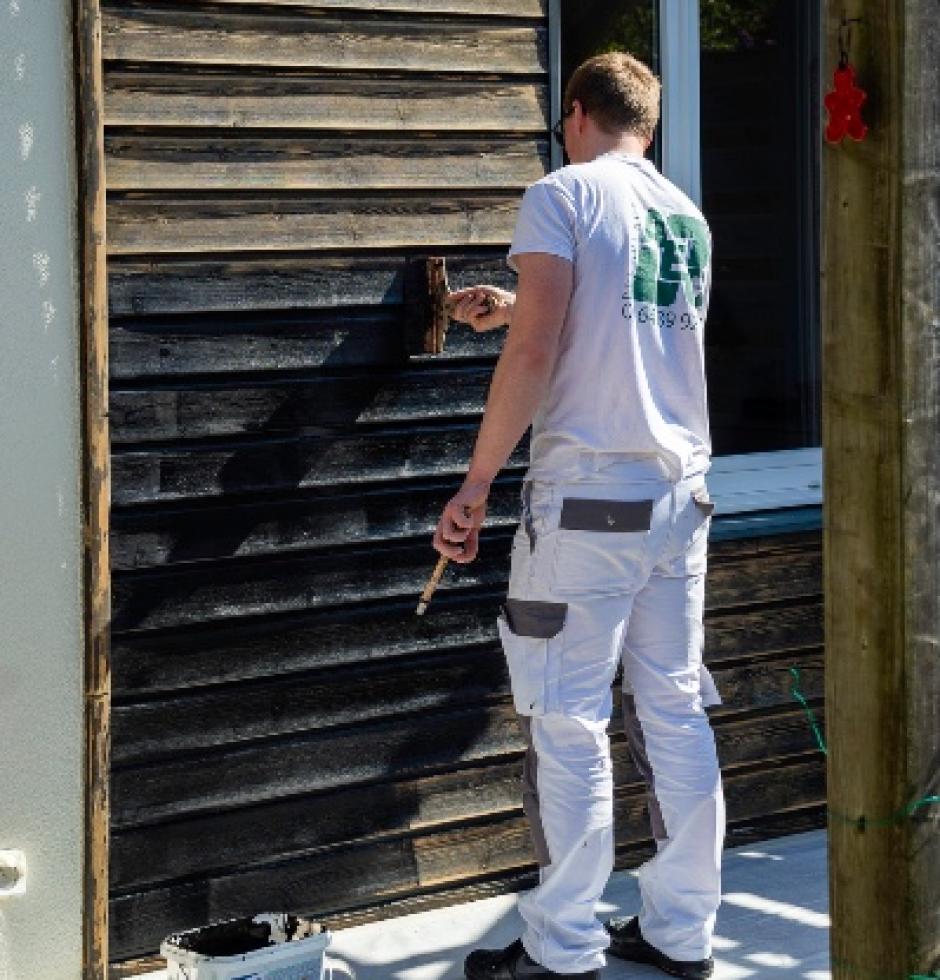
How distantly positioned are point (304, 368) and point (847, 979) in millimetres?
2090

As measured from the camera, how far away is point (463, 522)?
4496 mm

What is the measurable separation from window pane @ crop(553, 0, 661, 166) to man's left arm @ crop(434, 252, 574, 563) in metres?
1.28

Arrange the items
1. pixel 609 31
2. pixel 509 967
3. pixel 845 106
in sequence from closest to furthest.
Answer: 1. pixel 845 106
2. pixel 509 967
3. pixel 609 31

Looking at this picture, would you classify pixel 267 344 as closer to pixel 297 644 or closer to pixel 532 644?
pixel 297 644

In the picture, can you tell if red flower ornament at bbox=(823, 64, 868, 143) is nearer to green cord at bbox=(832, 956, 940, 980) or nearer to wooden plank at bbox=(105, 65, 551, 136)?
green cord at bbox=(832, 956, 940, 980)

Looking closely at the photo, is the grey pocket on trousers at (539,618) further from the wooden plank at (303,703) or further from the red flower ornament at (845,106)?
the red flower ornament at (845,106)

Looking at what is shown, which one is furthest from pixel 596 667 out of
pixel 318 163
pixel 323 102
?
pixel 323 102

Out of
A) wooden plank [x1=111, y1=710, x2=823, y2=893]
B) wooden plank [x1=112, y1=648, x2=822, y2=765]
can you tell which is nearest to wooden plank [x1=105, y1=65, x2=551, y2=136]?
wooden plank [x1=112, y1=648, x2=822, y2=765]

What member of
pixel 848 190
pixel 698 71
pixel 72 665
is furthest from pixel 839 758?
pixel 698 71

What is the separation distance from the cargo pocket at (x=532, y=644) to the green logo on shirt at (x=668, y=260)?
68 cm

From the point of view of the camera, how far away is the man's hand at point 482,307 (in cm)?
496

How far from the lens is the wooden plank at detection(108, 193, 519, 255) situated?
4.71m

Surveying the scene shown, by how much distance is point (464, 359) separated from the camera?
207 inches

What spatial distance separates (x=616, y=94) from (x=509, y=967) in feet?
6.29
